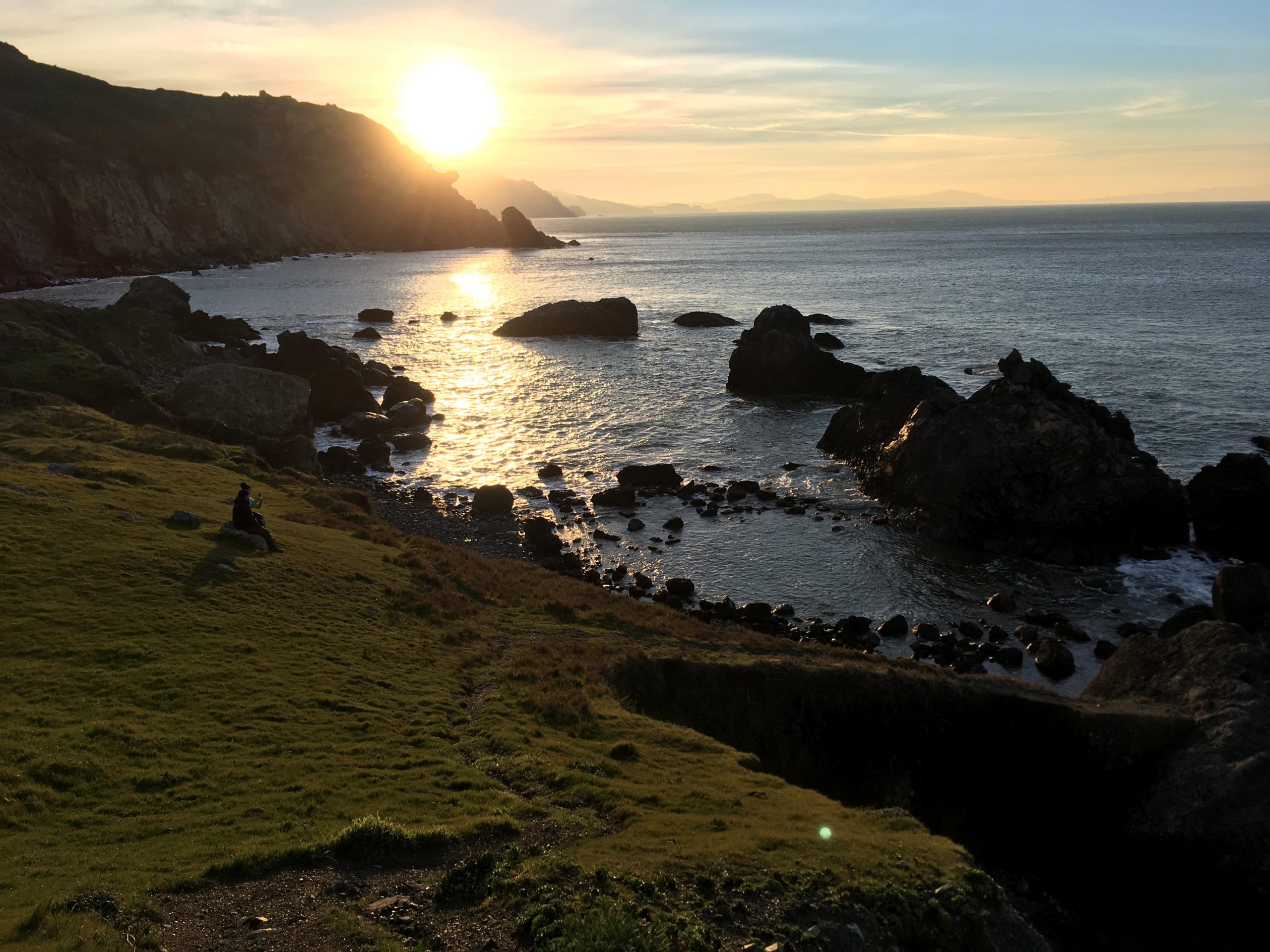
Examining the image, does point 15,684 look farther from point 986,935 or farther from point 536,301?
point 536,301

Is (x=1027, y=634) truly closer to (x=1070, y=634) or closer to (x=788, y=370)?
(x=1070, y=634)

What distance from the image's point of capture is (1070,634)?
34438 mm

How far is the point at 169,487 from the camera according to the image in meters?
34.3

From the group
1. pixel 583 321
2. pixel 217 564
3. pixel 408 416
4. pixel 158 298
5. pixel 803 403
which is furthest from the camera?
pixel 583 321

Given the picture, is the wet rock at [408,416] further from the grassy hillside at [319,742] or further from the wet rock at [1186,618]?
the wet rock at [1186,618]

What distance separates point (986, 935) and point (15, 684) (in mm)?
20444

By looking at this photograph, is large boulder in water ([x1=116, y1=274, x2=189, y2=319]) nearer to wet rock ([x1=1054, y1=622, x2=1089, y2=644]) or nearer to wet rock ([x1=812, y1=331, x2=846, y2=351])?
wet rock ([x1=812, y1=331, x2=846, y2=351])

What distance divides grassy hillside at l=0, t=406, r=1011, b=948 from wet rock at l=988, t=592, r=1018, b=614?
13183 millimetres

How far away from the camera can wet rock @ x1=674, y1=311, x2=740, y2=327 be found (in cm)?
11581

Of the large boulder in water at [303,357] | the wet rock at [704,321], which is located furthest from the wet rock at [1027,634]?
the wet rock at [704,321]

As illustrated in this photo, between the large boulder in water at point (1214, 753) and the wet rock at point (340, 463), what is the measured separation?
44.6 m

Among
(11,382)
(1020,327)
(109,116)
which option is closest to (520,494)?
(11,382)

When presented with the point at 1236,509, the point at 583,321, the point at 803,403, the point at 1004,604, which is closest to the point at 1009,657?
the point at 1004,604

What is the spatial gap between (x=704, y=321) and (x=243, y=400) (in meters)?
74.4
